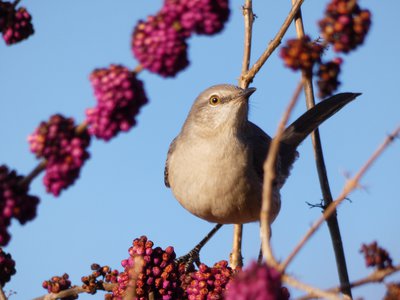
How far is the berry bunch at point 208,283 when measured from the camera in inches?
146

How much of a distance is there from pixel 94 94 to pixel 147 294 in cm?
243

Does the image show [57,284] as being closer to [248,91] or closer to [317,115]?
[248,91]

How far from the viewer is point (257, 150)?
7.01 meters

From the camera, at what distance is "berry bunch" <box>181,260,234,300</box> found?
146 inches

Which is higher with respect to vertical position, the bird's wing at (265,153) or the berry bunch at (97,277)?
the bird's wing at (265,153)

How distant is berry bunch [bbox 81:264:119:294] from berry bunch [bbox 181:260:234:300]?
0.50 m

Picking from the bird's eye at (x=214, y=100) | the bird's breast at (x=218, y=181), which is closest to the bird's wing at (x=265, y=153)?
the bird's breast at (x=218, y=181)

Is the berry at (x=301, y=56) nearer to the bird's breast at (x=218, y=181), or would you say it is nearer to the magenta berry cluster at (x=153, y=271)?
the magenta berry cluster at (x=153, y=271)

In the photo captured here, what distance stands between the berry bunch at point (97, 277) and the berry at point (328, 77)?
8.00 ft

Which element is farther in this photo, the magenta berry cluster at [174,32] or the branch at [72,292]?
the branch at [72,292]

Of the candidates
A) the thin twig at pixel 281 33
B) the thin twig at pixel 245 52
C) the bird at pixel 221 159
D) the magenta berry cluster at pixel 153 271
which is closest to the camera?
the magenta berry cluster at pixel 153 271

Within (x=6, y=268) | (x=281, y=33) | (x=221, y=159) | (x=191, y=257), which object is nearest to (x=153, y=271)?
(x=6, y=268)

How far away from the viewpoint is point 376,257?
216cm

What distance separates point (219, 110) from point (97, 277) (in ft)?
10.2
